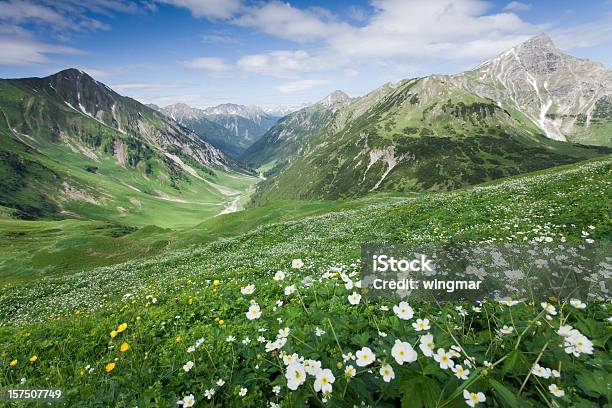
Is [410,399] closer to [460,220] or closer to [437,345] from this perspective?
[437,345]

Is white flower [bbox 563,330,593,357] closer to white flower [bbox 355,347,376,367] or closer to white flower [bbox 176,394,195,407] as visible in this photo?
white flower [bbox 355,347,376,367]

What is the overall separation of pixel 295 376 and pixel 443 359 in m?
1.56

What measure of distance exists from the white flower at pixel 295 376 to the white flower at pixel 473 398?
5.02ft

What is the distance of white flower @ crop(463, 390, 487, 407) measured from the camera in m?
2.69

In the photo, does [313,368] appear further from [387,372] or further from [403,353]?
[403,353]

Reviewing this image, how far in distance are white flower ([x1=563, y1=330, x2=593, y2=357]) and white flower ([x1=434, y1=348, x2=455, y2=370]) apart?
4.25 feet

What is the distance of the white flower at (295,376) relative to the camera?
328cm

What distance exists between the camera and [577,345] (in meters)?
3.45

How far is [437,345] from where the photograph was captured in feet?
11.7

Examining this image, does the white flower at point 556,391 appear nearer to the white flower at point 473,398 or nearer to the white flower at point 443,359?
the white flower at point 473,398

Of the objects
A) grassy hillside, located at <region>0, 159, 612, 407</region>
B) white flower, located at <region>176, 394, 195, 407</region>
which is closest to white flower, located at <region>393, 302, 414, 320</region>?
→ grassy hillside, located at <region>0, 159, 612, 407</region>

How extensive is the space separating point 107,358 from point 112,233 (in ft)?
451

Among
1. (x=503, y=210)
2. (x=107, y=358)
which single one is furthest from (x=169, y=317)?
(x=503, y=210)

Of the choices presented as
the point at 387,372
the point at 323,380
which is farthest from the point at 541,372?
the point at 323,380
